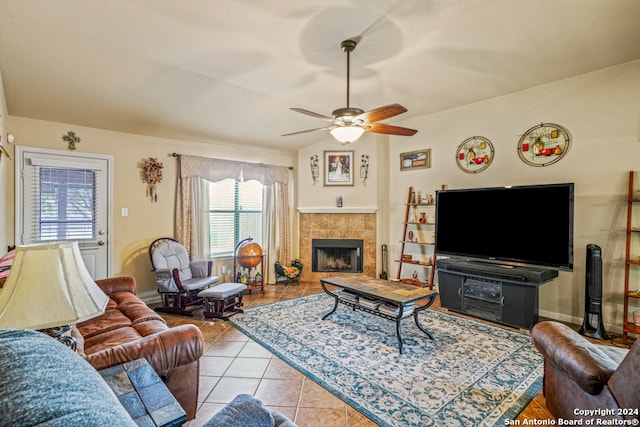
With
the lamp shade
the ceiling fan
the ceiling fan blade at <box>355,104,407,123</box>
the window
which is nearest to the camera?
the lamp shade

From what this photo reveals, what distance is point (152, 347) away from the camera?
1696 mm

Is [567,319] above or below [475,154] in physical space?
below

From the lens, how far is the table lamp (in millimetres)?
1070

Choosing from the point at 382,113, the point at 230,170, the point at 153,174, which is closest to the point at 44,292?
the point at 382,113

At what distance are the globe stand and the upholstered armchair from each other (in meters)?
0.61

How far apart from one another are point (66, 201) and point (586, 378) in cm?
518

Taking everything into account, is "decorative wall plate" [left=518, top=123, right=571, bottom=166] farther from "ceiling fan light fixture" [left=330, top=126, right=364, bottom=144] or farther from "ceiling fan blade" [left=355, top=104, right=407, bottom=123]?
"ceiling fan light fixture" [left=330, top=126, right=364, bottom=144]

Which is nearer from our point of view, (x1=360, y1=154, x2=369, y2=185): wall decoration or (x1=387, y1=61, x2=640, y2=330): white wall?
(x1=387, y1=61, x2=640, y2=330): white wall

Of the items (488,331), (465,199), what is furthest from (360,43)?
(488,331)

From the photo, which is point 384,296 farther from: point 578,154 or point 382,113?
point 578,154

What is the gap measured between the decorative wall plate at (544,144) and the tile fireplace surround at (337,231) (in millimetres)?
2452

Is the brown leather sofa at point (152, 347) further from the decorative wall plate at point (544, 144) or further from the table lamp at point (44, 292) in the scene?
the decorative wall plate at point (544, 144)

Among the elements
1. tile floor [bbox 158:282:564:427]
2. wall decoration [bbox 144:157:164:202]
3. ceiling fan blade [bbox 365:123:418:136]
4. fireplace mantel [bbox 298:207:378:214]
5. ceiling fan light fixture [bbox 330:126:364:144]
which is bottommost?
tile floor [bbox 158:282:564:427]

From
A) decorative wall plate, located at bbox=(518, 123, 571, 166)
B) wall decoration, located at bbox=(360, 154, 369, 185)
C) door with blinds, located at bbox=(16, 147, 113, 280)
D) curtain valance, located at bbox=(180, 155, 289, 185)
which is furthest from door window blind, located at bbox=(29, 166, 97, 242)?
decorative wall plate, located at bbox=(518, 123, 571, 166)
